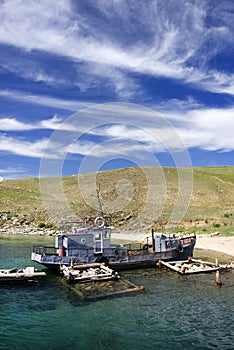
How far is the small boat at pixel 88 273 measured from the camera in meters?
31.7

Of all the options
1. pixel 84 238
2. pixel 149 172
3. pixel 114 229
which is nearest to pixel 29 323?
pixel 84 238

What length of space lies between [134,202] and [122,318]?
77.8m

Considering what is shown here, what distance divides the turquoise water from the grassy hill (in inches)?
1424

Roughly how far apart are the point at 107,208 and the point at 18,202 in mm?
27362

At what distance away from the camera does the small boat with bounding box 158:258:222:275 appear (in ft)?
116

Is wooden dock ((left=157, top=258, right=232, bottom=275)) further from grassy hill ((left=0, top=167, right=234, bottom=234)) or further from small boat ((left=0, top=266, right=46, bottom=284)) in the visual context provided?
grassy hill ((left=0, top=167, right=234, bottom=234))

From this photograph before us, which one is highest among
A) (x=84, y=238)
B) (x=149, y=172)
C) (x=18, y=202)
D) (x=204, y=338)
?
(x=149, y=172)

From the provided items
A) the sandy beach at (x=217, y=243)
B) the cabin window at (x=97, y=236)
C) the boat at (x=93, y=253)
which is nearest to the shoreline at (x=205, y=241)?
the sandy beach at (x=217, y=243)

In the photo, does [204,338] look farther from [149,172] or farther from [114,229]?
[149,172]

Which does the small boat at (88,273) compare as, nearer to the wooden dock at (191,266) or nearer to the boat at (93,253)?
the boat at (93,253)

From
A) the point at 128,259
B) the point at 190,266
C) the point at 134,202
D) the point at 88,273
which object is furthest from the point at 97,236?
the point at 134,202

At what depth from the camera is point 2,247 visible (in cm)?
5538

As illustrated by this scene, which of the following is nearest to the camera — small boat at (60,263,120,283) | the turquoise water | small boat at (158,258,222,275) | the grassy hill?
the turquoise water

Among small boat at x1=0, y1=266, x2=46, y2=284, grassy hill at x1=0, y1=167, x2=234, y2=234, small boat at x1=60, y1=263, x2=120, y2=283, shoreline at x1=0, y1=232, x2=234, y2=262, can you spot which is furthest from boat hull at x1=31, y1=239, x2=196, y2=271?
grassy hill at x1=0, y1=167, x2=234, y2=234
